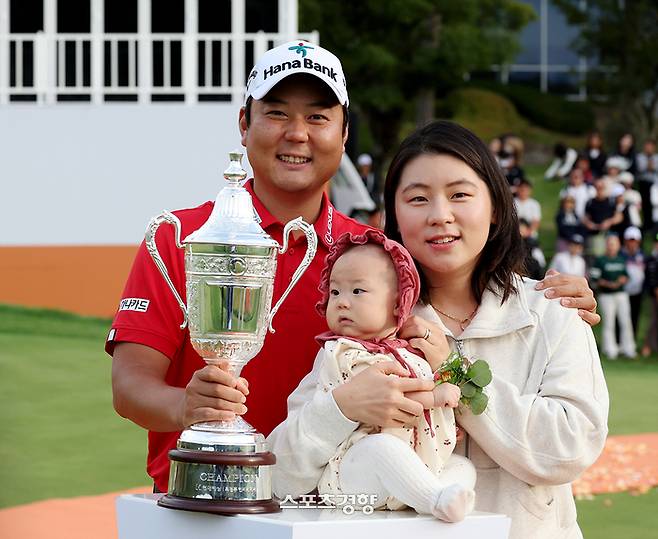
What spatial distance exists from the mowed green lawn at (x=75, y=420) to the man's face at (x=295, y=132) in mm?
5460

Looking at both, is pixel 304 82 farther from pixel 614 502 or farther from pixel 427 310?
pixel 614 502

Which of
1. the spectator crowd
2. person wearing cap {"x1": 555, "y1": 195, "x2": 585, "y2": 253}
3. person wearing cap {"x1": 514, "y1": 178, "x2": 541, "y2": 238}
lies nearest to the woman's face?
the spectator crowd

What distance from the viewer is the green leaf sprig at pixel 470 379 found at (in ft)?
11.0

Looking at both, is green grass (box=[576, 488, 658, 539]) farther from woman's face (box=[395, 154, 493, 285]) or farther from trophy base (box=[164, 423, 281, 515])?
trophy base (box=[164, 423, 281, 515])

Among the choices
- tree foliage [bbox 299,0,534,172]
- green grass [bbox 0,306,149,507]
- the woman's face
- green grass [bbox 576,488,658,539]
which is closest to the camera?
the woman's face

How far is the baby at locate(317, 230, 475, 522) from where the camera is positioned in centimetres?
324

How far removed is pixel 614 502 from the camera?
32.5ft

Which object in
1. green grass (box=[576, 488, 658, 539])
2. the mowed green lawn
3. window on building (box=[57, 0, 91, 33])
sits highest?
window on building (box=[57, 0, 91, 33])

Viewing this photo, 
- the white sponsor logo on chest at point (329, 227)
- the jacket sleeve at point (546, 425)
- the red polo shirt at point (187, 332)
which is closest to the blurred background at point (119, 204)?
the white sponsor logo on chest at point (329, 227)

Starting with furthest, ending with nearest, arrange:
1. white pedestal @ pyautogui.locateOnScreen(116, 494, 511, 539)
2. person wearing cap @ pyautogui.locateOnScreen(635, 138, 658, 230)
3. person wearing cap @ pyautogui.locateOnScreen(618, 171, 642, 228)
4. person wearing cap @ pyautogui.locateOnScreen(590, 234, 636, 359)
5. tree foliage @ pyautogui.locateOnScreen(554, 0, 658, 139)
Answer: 1. tree foliage @ pyautogui.locateOnScreen(554, 0, 658, 139)
2. person wearing cap @ pyautogui.locateOnScreen(635, 138, 658, 230)
3. person wearing cap @ pyautogui.locateOnScreen(618, 171, 642, 228)
4. person wearing cap @ pyautogui.locateOnScreen(590, 234, 636, 359)
5. white pedestal @ pyautogui.locateOnScreen(116, 494, 511, 539)

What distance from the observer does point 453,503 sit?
10.2ft

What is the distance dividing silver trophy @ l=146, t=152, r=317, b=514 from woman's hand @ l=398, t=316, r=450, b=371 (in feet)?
1.13

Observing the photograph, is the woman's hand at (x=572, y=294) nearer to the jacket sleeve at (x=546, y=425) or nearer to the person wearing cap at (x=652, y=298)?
the jacket sleeve at (x=546, y=425)

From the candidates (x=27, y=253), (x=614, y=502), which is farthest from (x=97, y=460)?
(x=27, y=253)
